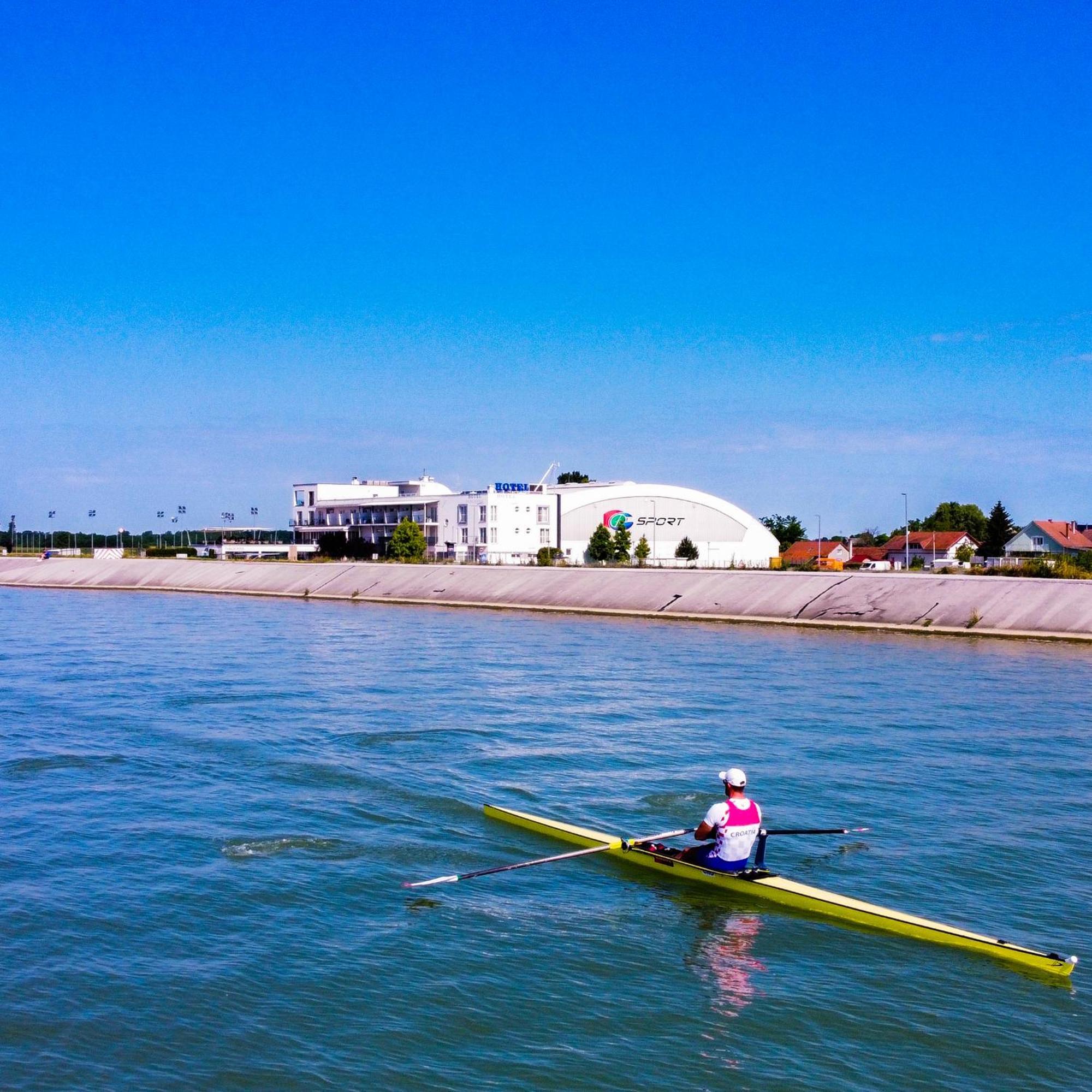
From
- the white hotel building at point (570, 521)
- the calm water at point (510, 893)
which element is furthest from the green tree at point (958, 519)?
A: the calm water at point (510, 893)

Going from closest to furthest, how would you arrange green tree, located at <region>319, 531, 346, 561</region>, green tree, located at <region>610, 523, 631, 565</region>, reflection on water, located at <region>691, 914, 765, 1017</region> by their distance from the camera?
reflection on water, located at <region>691, 914, 765, 1017</region>, green tree, located at <region>610, 523, 631, 565</region>, green tree, located at <region>319, 531, 346, 561</region>

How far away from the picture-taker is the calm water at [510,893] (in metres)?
11.4

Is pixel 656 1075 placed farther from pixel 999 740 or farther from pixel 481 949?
pixel 999 740

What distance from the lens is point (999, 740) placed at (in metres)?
26.1

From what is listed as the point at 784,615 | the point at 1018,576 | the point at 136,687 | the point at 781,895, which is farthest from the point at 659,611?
the point at 781,895

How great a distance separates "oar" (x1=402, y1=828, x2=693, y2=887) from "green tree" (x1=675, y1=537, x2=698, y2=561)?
85838 mm

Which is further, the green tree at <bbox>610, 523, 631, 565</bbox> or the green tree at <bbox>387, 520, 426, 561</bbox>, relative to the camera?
the green tree at <bbox>387, 520, 426, 561</bbox>

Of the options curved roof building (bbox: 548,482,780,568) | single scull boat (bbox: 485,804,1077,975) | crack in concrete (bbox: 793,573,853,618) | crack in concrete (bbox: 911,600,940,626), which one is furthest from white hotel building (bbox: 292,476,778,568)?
single scull boat (bbox: 485,804,1077,975)

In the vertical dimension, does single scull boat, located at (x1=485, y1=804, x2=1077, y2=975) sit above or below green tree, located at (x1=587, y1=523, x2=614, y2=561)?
below

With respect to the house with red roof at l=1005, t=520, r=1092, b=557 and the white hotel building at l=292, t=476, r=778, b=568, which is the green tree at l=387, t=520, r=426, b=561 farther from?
the house with red roof at l=1005, t=520, r=1092, b=557

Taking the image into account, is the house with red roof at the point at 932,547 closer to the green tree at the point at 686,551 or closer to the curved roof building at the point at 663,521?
the curved roof building at the point at 663,521

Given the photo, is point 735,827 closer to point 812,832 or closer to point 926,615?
point 812,832

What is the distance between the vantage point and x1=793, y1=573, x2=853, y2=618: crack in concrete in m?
59.7

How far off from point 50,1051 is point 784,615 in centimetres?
5174
